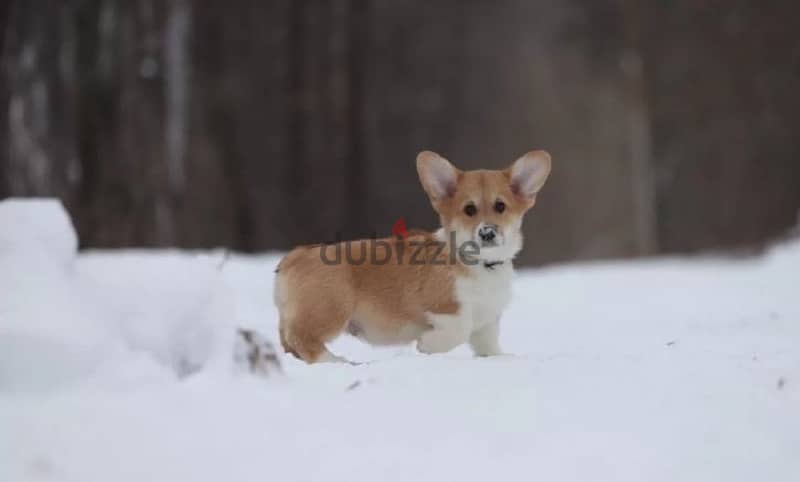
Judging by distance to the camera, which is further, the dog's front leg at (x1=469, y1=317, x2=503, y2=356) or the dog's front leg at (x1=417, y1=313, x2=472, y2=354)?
the dog's front leg at (x1=469, y1=317, x2=503, y2=356)

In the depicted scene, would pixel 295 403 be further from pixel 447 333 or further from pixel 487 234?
pixel 487 234

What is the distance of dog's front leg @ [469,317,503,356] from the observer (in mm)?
4605

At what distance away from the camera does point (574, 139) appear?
14.8 m

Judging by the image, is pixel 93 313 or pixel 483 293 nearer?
pixel 93 313

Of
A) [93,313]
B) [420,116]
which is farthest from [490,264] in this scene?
[420,116]

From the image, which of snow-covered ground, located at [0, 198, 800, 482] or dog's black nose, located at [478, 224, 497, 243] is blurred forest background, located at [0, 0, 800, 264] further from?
snow-covered ground, located at [0, 198, 800, 482]

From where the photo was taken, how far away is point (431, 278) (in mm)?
4523

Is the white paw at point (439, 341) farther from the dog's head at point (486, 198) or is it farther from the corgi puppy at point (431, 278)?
the dog's head at point (486, 198)

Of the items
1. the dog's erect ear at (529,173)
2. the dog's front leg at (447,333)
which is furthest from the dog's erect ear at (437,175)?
the dog's front leg at (447,333)

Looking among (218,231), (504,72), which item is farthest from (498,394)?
(504,72)

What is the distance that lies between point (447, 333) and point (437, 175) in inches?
28.4

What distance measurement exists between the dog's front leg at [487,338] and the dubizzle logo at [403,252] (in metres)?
0.32

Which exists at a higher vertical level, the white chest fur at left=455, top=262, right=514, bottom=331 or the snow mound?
the snow mound

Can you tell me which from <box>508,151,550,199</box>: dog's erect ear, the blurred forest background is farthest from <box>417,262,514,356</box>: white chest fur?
the blurred forest background
